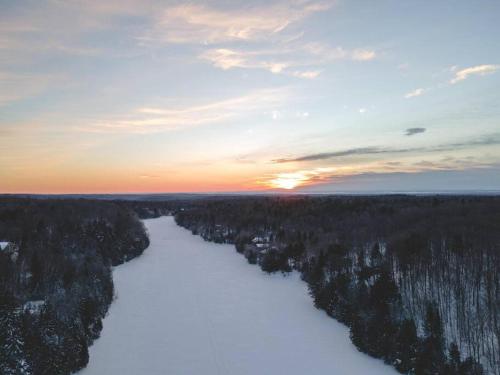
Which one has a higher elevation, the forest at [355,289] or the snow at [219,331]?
the forest at [355,289]

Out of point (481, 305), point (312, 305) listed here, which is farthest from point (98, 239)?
point (481, 305)

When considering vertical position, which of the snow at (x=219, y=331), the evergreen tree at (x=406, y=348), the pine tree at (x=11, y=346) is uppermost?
the pine tree at (x=11, y=346)

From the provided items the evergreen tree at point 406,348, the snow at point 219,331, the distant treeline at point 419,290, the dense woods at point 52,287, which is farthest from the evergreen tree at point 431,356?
the dense woods at point 52,287

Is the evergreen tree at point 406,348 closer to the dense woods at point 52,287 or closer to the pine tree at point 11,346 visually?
the dense woods at point 52,287

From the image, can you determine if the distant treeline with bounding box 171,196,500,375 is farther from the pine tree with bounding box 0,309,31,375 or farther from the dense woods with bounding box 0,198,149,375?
the pine tree with bounding box 0,309,31,375

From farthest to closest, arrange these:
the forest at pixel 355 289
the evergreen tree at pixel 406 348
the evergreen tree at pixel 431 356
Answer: the evergreen tree at pixel 406 348 → the forest at pixel 355 289 → the evergreen tree at pixel 431 356

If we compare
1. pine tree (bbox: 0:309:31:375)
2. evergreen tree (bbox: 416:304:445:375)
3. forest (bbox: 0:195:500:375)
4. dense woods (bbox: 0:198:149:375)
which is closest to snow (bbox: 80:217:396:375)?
forest (bbox: 0:195:500:375)

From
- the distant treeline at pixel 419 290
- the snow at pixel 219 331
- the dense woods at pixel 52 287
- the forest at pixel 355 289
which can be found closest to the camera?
the dense woods at pixel 52 287
